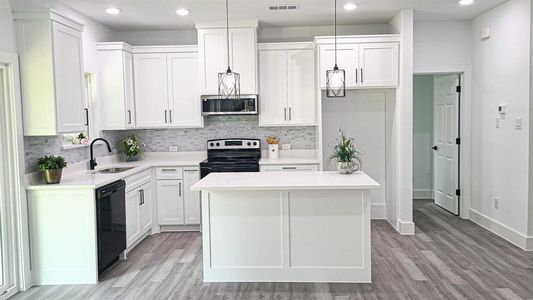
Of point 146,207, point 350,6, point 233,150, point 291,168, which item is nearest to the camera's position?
point 350,6

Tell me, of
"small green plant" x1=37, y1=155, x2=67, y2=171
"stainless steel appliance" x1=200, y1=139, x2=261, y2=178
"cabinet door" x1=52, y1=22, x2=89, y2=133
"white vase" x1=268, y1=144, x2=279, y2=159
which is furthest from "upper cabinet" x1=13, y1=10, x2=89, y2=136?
"white vase" x1=268, y1=144, x2=279, y2=159

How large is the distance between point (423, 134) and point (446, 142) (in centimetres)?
99

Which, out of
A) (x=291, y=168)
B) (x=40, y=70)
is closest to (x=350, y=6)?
(x=291, y=168)

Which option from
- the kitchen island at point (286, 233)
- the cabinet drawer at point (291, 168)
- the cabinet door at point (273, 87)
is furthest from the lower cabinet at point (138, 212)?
the cabinet door at point (273, 87)

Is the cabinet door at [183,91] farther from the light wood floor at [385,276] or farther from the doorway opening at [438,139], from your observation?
the doorway opening at [438,139]

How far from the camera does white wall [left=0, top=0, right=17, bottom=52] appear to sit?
3.75 metres

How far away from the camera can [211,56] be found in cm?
576

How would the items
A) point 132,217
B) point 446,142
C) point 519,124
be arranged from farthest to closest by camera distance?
1. point 446,142
2. point 132,217
3. point 519,124

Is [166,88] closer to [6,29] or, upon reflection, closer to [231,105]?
[231,105]

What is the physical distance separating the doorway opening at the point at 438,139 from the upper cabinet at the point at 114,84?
4488 mm

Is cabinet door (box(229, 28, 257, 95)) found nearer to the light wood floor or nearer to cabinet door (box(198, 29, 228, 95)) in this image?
cabinet door (box(198, 29, 228, 95))

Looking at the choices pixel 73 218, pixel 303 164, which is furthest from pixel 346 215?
pixel 73 218

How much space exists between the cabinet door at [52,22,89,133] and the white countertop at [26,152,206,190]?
497mm

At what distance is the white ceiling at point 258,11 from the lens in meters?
4.82
